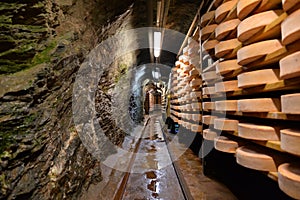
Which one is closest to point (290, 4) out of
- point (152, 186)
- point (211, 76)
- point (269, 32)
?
point (269, 32)

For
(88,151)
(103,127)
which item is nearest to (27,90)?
(88,151)

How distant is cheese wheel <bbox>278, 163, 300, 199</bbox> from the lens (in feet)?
3.79

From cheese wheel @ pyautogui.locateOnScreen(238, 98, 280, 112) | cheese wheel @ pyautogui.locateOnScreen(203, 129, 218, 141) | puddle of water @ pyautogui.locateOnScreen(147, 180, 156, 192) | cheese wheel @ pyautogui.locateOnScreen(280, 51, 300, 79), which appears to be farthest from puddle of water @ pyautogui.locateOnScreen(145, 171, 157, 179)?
cheese wheel @ pyautogui.locateOnScreen(280, 51, 300, 79)

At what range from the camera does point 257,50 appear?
1613mm

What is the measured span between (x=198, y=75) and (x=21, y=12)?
2717 millimetres

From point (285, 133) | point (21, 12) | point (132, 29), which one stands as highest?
point (132, 29)

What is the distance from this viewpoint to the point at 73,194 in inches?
99.3

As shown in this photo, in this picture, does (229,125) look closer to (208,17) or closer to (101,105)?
(208,17)

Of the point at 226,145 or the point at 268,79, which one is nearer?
the point at 268,79

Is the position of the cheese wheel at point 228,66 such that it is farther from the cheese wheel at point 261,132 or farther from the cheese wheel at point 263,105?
the cheese wheel at point 261,132

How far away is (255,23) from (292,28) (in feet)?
1.62

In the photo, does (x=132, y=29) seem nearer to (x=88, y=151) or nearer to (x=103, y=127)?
(x=103, y=127)

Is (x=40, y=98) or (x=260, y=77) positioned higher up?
(x=260, y=77)

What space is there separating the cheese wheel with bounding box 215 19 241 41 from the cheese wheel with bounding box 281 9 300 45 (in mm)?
906
